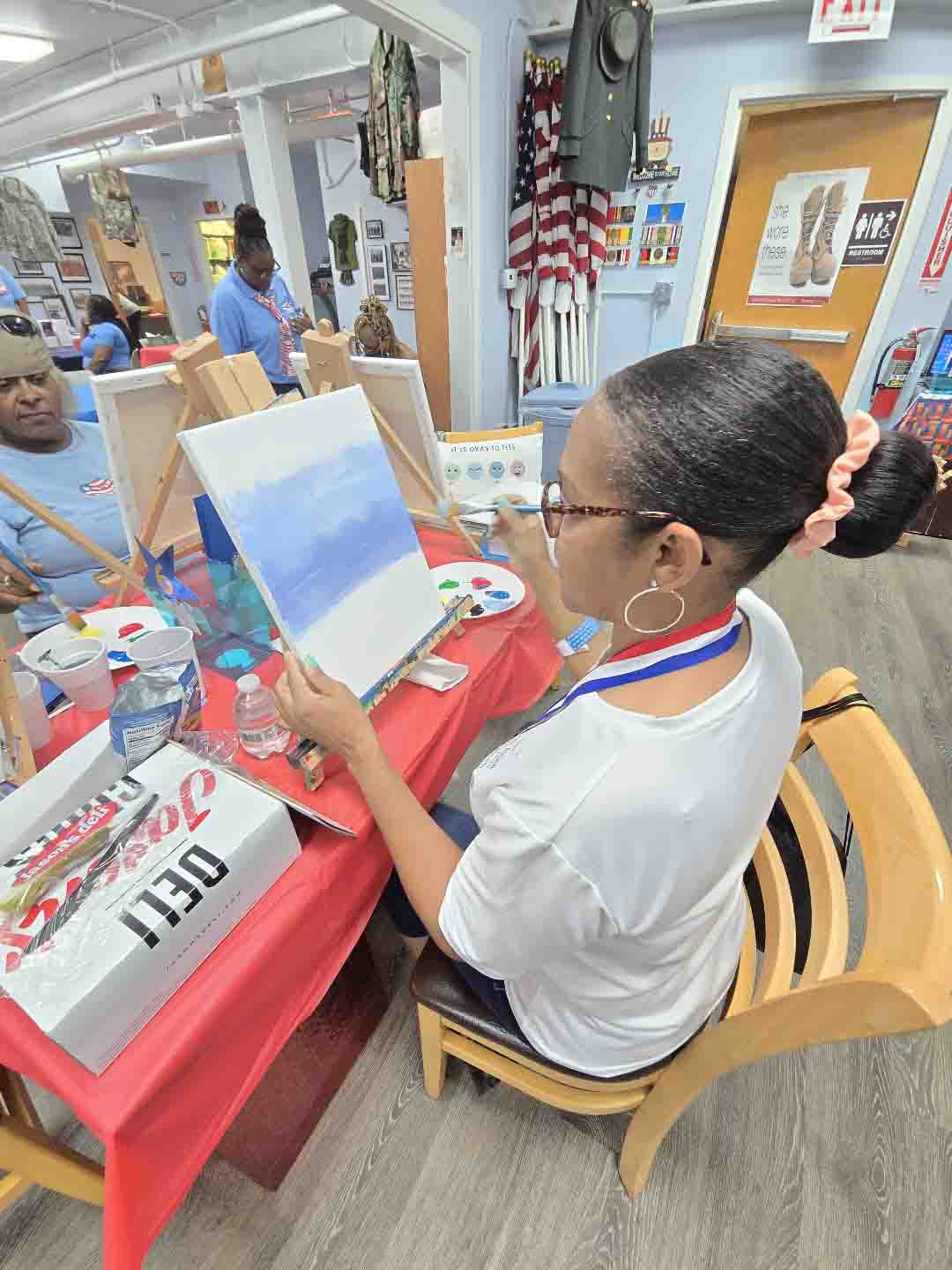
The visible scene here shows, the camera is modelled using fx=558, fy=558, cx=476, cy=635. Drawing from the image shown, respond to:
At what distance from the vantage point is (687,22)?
2.88 meters

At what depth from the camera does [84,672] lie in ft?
2.90

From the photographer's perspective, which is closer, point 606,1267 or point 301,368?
point 606,1267

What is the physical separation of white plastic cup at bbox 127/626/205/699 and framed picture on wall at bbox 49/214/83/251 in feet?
25.9

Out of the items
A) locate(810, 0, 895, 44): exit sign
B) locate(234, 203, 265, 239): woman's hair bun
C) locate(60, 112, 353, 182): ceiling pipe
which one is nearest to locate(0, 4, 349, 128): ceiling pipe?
locate(60, 112, 353, 182): ceiling pipe

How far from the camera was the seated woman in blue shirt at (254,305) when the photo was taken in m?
2.71

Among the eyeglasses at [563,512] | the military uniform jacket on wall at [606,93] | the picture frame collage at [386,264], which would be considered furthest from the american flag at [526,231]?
the eyeglasses at [563,512]

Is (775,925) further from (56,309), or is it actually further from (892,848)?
(56,309)

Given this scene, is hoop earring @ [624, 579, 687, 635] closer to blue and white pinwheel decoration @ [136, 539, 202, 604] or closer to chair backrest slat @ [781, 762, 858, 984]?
chair backrest slat @ [781, 762, 858, 984]

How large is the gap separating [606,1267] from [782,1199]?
0.35 meters

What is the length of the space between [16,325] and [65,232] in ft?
23.8

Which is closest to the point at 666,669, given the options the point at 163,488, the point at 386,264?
the point at 163,488

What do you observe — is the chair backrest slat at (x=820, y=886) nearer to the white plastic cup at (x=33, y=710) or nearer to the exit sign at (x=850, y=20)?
the white plastic cup at (x=33, y=710)

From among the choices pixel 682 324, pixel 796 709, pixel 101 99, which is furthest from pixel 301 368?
pixel 101 99

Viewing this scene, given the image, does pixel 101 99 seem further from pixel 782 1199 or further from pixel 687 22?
pixel 782 1199
